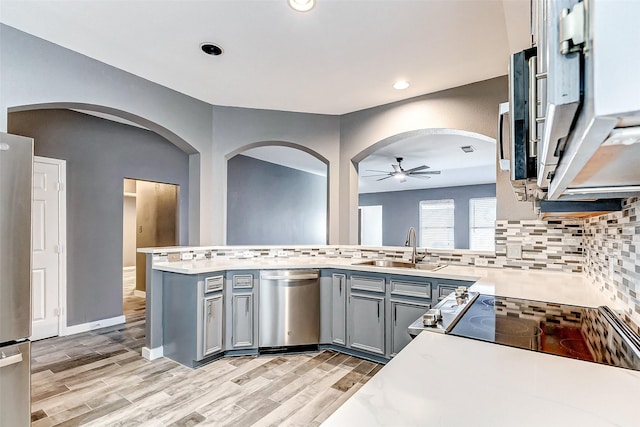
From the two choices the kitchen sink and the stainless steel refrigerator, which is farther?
the kitchen sink

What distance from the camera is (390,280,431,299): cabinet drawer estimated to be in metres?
2.68

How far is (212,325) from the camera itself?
9.55ft

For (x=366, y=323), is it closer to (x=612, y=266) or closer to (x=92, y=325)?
(x=612, y=266)

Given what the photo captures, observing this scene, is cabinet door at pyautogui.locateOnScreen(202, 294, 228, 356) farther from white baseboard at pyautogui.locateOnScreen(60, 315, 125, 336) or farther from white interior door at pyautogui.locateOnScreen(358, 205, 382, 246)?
white interior door at pyautogui.locateOnScreen(358, 205, 382, 246)

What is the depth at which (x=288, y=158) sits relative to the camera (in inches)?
251

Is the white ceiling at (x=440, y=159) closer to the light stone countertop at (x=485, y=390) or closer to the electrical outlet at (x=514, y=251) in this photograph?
the electrical outlet at (x=514, y=251)

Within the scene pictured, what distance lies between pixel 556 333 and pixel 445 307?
41 cm

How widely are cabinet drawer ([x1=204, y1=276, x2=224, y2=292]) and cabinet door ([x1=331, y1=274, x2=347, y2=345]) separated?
1.04 m

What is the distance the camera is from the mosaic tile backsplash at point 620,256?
123cm

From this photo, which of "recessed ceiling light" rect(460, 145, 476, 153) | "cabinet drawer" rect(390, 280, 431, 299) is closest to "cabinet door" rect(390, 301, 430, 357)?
"cabinet drawer" rect(390, 280, 431, 299)

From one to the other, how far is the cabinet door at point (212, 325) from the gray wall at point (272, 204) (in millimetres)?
2973

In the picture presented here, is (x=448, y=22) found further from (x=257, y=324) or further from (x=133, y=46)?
(x=257, y=324)

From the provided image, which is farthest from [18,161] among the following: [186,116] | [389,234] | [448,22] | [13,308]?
[389,234]

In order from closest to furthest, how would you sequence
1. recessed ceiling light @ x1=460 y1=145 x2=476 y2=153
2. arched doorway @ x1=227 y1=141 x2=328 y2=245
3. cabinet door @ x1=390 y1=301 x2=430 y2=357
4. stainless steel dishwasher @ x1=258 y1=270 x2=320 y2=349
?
cabinet door @ x1=390 y1=301 x2=430 y2=357 → stainless steel dishwasher @ x1=258 y1=270 x2=320 y2=349 → recessed ceiling light @ x1=460 y1=145 x2=476 y2=153 → arched doorway @ x1=227 y1=141 x2=328 y2=245
